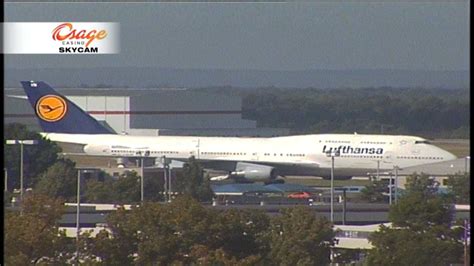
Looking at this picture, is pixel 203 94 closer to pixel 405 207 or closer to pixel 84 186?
pixel 84 186

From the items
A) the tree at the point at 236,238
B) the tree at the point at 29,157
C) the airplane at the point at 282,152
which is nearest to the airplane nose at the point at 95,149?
the airplane at the point at 282,152

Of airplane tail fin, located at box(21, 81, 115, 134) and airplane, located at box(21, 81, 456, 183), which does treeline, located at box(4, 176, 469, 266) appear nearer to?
airplane, located at box(21, 81, 456, 183)

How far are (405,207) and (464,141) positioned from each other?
115 ft

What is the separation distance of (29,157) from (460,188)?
11.7m

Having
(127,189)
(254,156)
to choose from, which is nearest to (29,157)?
(254,156)

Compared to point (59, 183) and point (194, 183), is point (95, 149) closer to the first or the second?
point (194, 183)

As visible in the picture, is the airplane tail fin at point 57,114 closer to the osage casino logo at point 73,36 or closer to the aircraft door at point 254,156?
the aircraft door at point 254,156

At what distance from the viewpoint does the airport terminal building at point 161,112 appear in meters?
52.0

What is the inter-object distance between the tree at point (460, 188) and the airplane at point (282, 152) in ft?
24.6

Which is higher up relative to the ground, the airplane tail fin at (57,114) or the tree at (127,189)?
the airplane tail fin at (57,114)

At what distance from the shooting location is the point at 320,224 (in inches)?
653

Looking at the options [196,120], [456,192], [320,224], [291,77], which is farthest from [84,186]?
[291,77]

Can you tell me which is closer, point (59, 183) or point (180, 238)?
point (180, 238)

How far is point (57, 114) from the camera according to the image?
45.3m
